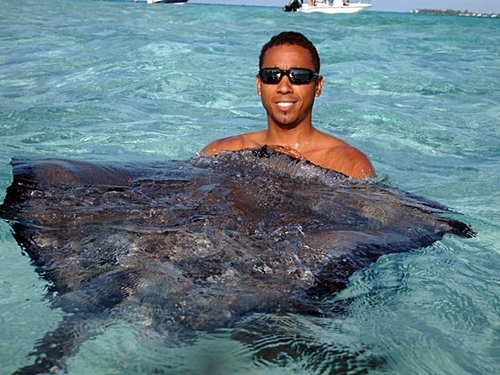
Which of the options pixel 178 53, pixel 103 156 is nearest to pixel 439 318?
pixel 103 156

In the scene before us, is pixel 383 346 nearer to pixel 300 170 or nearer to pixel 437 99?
pixel 300 170

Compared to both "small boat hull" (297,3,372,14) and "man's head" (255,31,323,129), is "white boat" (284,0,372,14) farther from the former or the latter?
"man's head" (255,31,323,129)

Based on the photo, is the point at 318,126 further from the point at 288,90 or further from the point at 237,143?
the point at 288,90

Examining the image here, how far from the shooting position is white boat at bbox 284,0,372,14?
5134 cm

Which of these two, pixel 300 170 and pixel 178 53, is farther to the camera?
pixel 178 53

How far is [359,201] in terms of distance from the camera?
3.63 metres

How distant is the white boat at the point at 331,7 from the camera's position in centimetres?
5134

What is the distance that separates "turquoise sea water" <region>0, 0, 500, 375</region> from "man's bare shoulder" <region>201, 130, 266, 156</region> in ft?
3.30

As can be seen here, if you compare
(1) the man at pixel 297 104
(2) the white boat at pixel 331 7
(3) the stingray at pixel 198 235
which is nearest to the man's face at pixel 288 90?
(1) the man at pixel 297 104

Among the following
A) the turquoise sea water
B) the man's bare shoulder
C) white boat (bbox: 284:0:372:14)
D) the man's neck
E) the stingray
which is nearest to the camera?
the turquoise sea water

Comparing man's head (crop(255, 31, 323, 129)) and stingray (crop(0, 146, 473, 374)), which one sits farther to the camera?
man's head (crop(255, 31, 323, 129))

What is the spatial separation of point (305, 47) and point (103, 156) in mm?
2619

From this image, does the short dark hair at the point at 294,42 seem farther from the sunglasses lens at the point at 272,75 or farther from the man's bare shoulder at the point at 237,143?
the man's bare shoulder at the point at 237,143

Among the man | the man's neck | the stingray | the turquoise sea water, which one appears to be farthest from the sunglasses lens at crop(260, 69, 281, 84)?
the turquoise sea water
